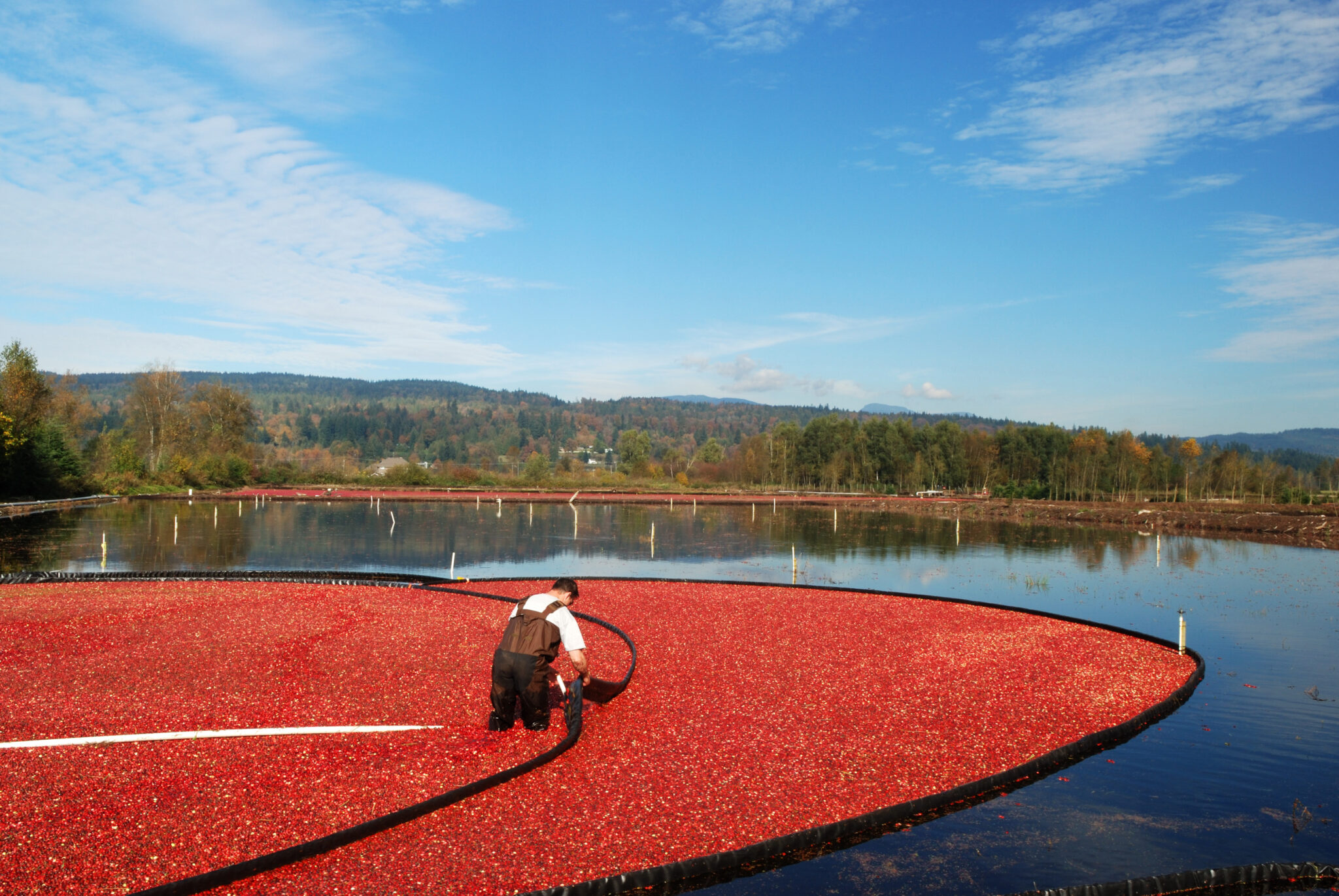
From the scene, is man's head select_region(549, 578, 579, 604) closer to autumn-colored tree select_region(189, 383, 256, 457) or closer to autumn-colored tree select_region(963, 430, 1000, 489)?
autumn-colored tree select_region(189, 383, 256, 457)

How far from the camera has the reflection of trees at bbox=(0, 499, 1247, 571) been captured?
24.4m

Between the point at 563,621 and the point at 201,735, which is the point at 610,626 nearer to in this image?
the point at 563,621

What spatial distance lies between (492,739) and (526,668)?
0.70 meters

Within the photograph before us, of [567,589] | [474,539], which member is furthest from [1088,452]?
[567,589]

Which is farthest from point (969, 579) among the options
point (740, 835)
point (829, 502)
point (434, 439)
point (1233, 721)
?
point (434, 439)

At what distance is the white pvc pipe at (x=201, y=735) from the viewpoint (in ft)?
23.1

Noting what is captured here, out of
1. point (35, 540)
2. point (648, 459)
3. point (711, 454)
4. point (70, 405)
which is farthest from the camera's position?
point (711, 454)

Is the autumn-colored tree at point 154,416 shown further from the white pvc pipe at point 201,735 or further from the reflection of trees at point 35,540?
the white pvc pipe at point 201,735

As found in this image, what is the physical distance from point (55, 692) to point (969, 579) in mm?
19250

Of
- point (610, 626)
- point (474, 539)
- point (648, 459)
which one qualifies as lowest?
point (474, 539)

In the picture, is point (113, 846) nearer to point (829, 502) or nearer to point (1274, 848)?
point (1274, 848)

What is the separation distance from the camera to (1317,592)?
1977 centimetres

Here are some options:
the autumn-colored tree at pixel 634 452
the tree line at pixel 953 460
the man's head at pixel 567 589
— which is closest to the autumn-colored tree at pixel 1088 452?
the tree line at pixel 953 460

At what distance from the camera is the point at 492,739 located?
7.47 meters
